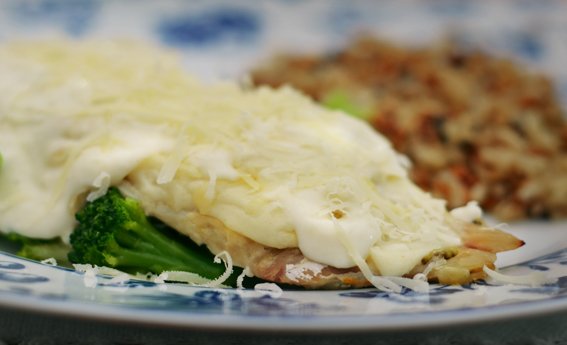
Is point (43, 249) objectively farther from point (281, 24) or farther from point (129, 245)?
point (281, 24)

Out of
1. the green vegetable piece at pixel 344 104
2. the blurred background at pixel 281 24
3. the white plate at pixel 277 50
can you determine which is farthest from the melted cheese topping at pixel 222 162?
the blurred background at pixel 281 24

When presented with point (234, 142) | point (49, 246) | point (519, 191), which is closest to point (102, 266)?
point (49, 246)

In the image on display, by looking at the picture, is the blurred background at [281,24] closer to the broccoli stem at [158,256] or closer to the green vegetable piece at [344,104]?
the green vegetable piece at [344,104]

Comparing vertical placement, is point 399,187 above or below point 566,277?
above

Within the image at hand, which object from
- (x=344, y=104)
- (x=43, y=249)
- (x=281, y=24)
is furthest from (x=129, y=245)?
(x=281, y=24)

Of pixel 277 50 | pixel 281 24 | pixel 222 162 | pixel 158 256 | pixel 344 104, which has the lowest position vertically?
pixel 158 256

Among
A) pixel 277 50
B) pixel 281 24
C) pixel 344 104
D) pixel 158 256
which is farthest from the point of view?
pixel 281 24

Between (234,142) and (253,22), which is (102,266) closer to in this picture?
(234,142)
